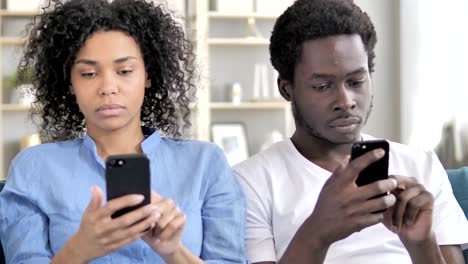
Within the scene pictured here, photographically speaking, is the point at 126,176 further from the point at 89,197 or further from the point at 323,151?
the point at 323,151

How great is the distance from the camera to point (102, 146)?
148 cm

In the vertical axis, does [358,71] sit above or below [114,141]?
above

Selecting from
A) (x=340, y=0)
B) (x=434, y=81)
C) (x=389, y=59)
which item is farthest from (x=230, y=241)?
(x=389, y=59)

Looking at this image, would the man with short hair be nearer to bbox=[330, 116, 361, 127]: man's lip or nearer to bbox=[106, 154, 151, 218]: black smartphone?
bbox=[330, 116, 361, 127]: man's lip

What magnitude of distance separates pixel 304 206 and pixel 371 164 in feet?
1.02

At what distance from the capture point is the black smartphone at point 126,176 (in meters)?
1.10

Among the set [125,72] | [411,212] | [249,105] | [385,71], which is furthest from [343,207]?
[385,71]

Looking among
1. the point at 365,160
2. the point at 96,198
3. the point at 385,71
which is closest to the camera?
the point at 96,198

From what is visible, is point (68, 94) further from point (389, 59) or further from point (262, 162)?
point (389, 59)

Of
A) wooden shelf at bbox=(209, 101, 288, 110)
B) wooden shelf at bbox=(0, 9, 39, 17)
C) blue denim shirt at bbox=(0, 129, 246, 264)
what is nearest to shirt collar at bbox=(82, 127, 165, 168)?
blue denim shirt at bbox=(0, 129, 246, 264)

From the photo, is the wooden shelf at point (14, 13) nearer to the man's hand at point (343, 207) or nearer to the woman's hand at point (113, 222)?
the man's hand at point (343, 207)

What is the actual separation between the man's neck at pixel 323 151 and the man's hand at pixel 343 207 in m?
0.28

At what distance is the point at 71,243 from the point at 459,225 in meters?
0.84

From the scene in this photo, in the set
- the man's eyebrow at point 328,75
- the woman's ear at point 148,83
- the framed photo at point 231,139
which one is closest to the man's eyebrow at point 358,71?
the man's eyebrow at point 328,75
